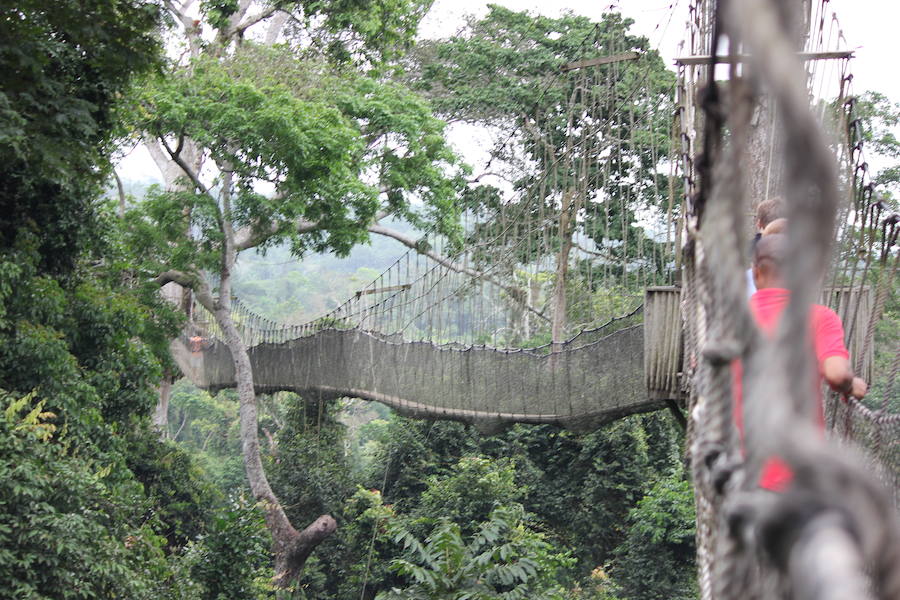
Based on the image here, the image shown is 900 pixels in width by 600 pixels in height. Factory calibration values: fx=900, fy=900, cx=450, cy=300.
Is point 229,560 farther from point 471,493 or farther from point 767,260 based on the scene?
point 767,260

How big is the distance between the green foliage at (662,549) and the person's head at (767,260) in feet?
21.7

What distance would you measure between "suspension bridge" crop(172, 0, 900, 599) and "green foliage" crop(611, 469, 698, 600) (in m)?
1.67

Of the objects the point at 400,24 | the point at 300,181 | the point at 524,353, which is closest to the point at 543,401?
the point at 524,353

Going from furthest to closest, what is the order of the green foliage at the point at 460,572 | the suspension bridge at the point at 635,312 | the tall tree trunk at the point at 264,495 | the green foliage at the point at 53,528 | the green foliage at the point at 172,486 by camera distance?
the green foliage at the point at 172,486, the tall tree trunk at the point at 264,495, the green foliage at the point at 460,572, the green foliage at the point at 53,528, the suspension bridge at the point at 635,312

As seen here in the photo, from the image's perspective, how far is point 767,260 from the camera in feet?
4.39

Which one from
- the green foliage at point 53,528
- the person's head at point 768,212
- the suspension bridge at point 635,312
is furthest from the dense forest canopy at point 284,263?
the person's head at point 768,212

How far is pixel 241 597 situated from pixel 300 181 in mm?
3614

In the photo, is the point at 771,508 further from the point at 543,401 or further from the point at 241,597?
the point at 241,597

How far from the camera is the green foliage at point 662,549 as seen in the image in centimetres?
772

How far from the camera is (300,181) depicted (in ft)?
26.7

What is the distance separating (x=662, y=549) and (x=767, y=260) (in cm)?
712

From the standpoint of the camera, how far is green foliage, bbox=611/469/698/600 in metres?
7.72

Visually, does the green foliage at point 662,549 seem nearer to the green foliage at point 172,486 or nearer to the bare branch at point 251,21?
the green foliage at point 172,486

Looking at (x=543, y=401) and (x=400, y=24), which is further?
(x=400, y=24)
